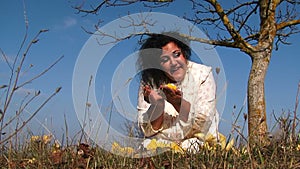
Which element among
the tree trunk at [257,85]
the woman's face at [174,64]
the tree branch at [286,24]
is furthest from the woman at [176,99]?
the tree branch at [286,24]

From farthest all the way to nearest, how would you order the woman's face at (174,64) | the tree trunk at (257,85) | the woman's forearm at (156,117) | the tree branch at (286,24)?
1. the tree branch at (286,24)
2. the tree trunk at (257,85)
3. the woman's face at (174,64)
4. the woman's forearm at (156,117)

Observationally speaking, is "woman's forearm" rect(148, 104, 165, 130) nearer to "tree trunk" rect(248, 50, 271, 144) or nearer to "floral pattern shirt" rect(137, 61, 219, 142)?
"floral pattern shirt" rect(137, 61, 219, 142)

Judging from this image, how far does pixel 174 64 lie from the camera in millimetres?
4648

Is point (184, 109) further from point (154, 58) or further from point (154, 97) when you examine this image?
point (154, 58)

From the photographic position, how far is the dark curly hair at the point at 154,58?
486cm

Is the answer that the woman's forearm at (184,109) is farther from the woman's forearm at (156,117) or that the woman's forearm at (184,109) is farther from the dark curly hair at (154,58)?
the dark curly hair at (154,58)

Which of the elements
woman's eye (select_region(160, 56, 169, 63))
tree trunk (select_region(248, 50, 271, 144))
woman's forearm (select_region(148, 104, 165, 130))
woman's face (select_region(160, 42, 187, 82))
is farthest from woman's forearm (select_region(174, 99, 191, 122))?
tree trunk (select_region(248, 50, 271, 144))

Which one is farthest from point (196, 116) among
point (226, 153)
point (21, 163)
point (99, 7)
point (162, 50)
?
point (99, 7)

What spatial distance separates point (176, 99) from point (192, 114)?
0.46 m

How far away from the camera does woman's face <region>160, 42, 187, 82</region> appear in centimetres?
463

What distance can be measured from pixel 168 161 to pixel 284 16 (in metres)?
6.68

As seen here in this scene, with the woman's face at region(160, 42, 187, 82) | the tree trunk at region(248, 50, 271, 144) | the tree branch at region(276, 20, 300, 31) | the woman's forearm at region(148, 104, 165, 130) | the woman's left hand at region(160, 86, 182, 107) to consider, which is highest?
the tree branch at region(276, 20, 300, 31)

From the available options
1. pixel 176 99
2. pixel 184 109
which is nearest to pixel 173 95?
pixel 176 99

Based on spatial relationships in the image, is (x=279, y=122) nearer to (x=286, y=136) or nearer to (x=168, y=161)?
(x=286, y=136)
